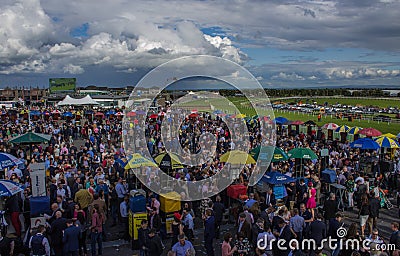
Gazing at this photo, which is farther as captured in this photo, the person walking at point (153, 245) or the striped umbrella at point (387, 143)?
the striped umbrella at point (387, 143)

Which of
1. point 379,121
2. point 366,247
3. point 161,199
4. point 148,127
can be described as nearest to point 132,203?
point 161,199

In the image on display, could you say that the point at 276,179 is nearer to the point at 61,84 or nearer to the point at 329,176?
the point at 329,176

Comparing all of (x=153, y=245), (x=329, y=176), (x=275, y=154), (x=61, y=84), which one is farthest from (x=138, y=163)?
(x=61, y=84)

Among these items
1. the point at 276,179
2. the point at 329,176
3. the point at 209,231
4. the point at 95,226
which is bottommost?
the point at 209,231

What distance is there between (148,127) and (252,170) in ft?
51.2

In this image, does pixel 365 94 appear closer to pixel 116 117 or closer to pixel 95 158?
pixel 116 117

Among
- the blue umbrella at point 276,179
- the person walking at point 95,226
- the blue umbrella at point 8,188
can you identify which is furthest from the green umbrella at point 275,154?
the blue umbrella at point 8,188

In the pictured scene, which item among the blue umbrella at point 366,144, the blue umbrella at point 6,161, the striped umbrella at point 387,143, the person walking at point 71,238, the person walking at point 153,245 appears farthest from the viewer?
the striped umbrella at point 387,143

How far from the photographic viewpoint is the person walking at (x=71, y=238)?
26.7 feet

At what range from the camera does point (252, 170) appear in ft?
46.5

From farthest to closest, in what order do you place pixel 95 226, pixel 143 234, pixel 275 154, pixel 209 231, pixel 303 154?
1. pixel 303 154
2. pixel 275 154
3. pixel 95 226
4. pixel 209 231
5. pixel 143 234

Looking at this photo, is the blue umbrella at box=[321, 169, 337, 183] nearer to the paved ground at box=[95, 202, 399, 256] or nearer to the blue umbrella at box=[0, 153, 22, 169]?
the paved ground at box=[95, 202, 399, 256]

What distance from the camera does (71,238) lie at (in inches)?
321

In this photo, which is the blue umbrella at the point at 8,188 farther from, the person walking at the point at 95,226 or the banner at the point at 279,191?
the banner at the point at 279,191
